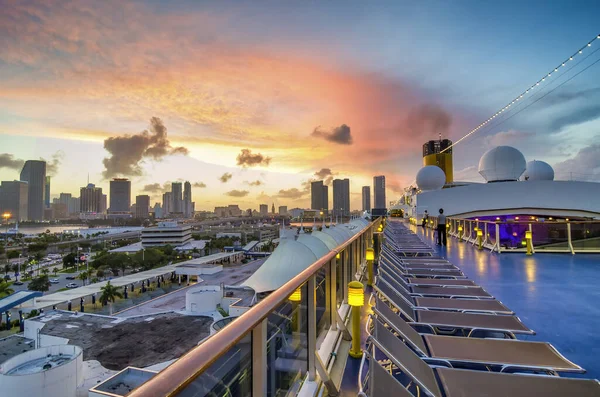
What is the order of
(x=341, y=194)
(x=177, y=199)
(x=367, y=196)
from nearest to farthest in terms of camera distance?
1. (x=341, y=194)
2. (x=367, y=196)
3. (x=177, y=199)

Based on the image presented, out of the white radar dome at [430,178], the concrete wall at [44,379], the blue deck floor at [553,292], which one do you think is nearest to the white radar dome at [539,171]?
the white radar dome at [430,178]

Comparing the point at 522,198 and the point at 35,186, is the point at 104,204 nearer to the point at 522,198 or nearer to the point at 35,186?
the point at 35,186

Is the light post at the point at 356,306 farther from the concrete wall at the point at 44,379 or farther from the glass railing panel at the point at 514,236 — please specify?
the concrete wall at the point at 44,379

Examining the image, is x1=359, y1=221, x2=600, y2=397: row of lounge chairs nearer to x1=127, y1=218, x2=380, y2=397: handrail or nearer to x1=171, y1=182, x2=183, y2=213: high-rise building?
x1=127, y1=218, x2=380, y2=397: handrail

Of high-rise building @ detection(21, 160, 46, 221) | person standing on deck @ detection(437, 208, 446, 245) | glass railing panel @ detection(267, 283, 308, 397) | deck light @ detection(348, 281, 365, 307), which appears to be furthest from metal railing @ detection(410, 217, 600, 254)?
high-rise building @ detection(21, 160, 46, 221)

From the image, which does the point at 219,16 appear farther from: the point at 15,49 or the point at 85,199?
the point at 85,199

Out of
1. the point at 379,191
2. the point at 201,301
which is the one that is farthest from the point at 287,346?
the point at 379,191
